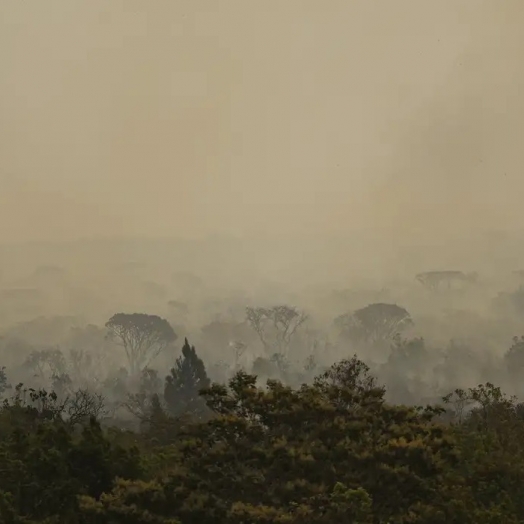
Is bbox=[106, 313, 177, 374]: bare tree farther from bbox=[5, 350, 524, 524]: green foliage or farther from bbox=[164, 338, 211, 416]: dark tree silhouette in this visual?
bbox=[5, 350, 524, 524]: green foliage

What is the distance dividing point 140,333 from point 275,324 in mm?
22637

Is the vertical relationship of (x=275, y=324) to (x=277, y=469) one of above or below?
above

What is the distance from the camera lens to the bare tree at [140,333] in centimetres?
12556

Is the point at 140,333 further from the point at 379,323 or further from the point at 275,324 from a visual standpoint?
the point at 379,323

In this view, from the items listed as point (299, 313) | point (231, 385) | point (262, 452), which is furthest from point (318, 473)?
point (299, 313)

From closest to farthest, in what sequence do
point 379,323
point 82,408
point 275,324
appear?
point 82,408
point 379,323
point 275,324

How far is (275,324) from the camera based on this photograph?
130 meters

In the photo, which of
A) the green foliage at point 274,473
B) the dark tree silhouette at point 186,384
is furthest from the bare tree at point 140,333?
the green foliage at point 274,473

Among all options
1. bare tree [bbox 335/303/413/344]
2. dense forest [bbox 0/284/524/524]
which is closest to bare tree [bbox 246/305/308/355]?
bare tree [bbox 335/303/413/344]

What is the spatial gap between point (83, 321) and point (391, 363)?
54880 mm

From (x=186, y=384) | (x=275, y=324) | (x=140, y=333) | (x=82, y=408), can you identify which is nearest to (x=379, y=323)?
(x=275, y=324)

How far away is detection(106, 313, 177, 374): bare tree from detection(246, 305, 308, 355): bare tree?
14342 mm

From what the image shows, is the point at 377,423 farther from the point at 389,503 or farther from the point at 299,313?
the point at 299,313

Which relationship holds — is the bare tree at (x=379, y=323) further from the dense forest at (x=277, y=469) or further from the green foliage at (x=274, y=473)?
the green foliage at (x=274, y=473)
